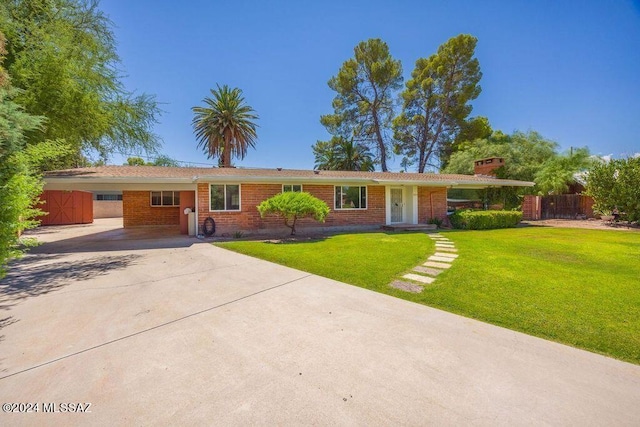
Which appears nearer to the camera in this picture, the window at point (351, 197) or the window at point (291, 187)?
the window at point (291, 187)

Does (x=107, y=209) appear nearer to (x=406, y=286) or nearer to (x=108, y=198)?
(x=108, y=198)

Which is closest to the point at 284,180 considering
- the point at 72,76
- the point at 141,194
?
the point at 72,76

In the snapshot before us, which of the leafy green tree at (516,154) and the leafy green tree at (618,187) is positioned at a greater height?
the leafy green tree at (516,154)

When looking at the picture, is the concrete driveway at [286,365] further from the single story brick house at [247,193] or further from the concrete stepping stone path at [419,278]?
the single story brick house at [247,193]

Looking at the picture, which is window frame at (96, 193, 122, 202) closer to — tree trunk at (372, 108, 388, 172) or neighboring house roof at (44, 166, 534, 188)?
neighboring house roof at (44, 166, 534, 188)

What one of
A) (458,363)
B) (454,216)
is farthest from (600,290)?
(454,216)

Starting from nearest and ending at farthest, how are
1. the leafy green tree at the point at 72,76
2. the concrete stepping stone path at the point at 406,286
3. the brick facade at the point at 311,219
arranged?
the concrete stepping stone path at the point at 406,286 → the leafy green tree at the point at 72,76 → the brick facade at the point at 311,219

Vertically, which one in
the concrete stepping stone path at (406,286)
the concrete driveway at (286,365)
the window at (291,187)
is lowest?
the concrete driveway at (286,365)

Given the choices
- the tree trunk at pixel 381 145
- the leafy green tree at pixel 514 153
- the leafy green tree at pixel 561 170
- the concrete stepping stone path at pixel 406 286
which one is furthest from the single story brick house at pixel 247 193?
the tree trunk at pixel 381 145

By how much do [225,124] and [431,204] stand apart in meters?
18.2

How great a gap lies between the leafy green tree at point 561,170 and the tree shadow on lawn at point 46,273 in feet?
82.2

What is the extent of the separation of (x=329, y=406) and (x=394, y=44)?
3119 centimetres

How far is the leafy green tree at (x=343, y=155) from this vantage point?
94.8 feet

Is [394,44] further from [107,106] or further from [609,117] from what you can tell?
[107,106]
